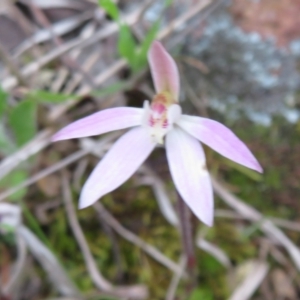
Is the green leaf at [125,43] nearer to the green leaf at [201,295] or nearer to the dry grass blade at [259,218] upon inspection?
the dry grass blade at [259,218]

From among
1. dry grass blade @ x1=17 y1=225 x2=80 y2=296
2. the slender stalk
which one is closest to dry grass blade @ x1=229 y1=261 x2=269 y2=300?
the slender stalk

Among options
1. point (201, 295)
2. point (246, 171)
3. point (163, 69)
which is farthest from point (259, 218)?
point (163, 69)

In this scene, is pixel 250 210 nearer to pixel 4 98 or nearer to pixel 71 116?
pixel 71 116

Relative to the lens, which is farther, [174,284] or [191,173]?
[174,284]

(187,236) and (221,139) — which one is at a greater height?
(221,139)

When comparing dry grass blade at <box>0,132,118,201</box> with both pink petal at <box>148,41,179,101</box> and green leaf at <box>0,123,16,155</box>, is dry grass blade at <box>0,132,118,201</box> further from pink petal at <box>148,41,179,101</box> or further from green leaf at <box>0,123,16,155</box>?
pink petal at <box>148,41,179,101</box>

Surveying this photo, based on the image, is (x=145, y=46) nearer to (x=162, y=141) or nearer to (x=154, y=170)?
(x=154, y=170)
